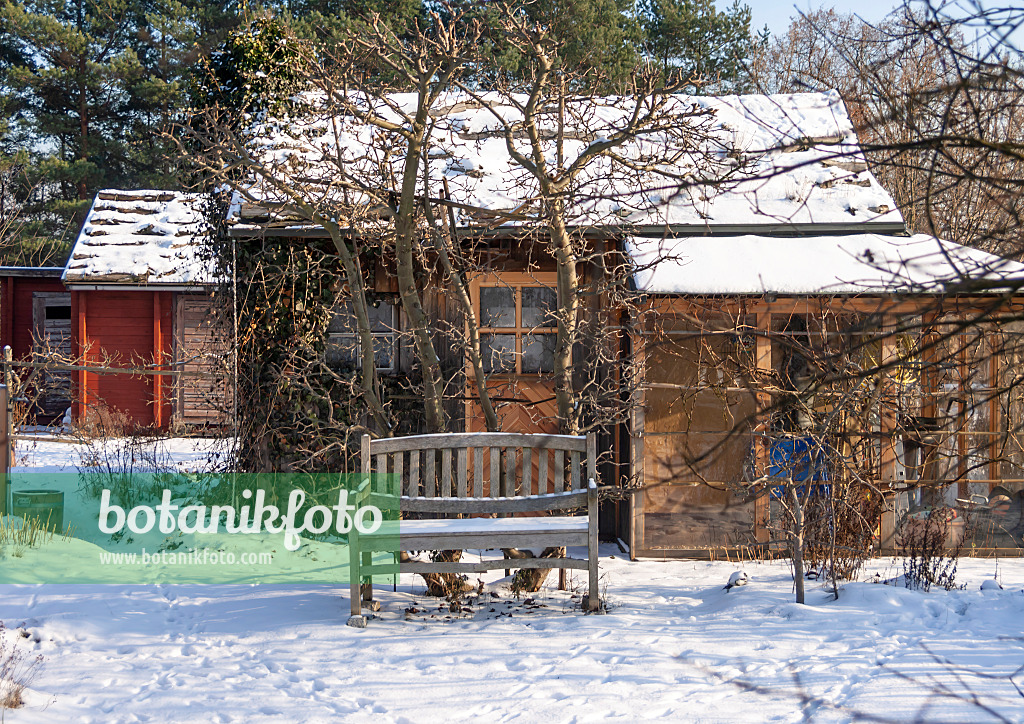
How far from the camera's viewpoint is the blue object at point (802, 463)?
5.61 metres

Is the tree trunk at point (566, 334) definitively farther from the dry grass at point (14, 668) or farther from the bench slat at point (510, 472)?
the dry grass at point (14, 668)

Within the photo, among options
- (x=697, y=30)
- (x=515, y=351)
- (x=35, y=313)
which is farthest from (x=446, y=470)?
(x=697, y=30)

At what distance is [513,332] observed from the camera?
26.9ft

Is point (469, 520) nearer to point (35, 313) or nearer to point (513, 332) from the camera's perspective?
point (513, 332)

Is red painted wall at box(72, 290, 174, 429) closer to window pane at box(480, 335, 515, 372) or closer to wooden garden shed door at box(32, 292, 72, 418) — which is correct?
wooden garden shed door at box(32, 292, 72, 418)

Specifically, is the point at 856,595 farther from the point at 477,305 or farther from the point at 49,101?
the point at 49,101

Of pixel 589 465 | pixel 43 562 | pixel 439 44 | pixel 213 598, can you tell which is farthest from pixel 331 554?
pixel 439 44

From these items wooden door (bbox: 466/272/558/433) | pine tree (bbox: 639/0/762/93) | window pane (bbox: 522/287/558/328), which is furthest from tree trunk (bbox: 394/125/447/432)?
pine tree (bbox: 639/0/762/93)

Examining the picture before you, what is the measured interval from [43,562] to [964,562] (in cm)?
717

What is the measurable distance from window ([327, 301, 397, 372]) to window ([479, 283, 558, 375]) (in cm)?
86

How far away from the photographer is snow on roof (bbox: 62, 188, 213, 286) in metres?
13.5

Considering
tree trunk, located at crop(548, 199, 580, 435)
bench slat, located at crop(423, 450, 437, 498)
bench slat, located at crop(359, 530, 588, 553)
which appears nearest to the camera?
bench slat, located at crop(359, 530, 588, 553)

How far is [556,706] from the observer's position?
13.3 feet

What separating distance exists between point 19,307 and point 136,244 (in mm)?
3310
